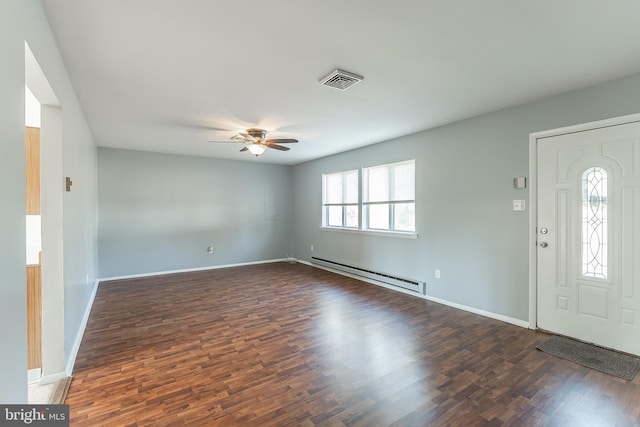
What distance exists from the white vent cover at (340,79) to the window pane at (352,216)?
3.34m

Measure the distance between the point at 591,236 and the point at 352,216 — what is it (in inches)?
147

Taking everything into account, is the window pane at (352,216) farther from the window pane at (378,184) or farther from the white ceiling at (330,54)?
the white ceiling at (330,54)

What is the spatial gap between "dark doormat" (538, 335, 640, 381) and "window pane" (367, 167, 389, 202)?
9.70 ft

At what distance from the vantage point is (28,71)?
172 centimetres

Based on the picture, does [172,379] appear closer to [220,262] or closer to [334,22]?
[334,22]

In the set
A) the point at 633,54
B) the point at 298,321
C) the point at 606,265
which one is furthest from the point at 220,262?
the point at 633,54

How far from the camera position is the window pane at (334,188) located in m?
6.29

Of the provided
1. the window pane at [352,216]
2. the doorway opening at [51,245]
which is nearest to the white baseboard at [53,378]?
the doorway opening at [51,245]

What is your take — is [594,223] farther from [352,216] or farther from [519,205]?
[352,216]

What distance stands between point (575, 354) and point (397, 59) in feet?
10.00

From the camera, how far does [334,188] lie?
21.2 ft

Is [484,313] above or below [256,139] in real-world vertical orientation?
below

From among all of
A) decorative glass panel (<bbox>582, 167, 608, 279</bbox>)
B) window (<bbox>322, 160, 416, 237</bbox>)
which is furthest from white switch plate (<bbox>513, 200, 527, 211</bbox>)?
window (<bbox>322, 160, 416, 237</bbox>)

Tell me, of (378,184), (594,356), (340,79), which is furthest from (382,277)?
(340,79)
